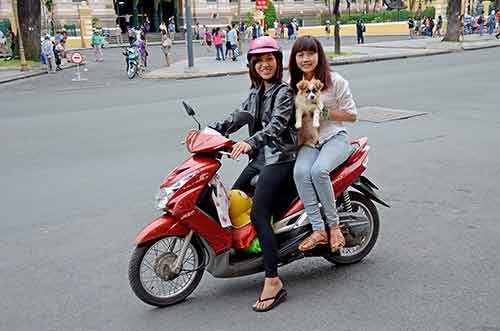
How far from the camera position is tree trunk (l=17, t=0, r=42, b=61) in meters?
30.9

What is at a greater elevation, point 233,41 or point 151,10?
point 151,10

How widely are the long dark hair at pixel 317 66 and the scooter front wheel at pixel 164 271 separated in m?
1.41

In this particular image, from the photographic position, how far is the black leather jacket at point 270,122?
153 inches

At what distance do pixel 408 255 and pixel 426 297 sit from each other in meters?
0.80

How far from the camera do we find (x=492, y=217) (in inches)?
223

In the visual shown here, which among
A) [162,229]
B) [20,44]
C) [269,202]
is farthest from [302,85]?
[20,44]

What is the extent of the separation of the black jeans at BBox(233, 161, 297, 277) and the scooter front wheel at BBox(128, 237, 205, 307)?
18.5 inches

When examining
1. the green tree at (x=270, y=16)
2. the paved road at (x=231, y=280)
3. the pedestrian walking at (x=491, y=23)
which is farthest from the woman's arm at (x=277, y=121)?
the green tree at (x=270, y=16)

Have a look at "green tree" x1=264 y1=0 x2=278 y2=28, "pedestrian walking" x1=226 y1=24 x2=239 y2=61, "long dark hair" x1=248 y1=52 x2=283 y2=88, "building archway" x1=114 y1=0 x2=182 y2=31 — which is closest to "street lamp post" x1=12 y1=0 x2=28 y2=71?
"pedestrian walking" x1=226 y1=24 x2=239 y2=61

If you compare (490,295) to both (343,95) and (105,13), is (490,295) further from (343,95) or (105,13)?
(105,13)

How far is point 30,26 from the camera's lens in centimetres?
3141

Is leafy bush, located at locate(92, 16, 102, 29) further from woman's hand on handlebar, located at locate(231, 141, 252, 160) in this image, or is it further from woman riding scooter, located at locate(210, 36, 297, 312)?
woman's hand on handlebar, located at locate(231, 141, 252, 160)

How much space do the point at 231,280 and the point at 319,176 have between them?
3.84 ft

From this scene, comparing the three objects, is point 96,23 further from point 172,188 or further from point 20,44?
point 172,188
